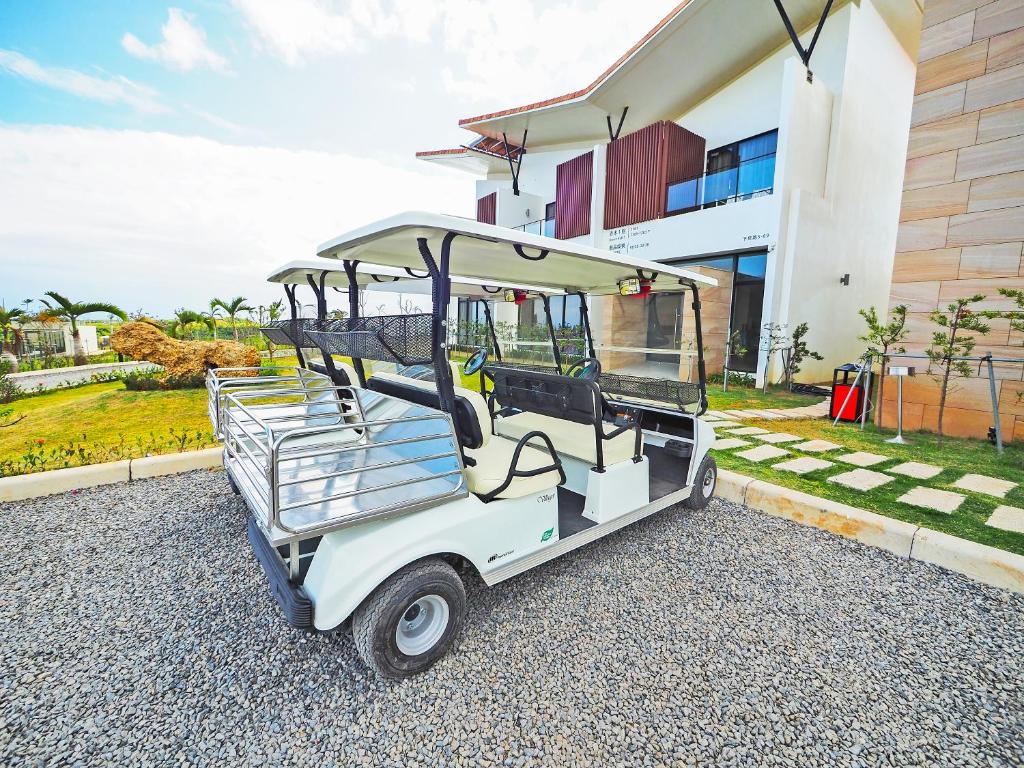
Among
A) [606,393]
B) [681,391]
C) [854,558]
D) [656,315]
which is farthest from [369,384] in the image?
[656,315]

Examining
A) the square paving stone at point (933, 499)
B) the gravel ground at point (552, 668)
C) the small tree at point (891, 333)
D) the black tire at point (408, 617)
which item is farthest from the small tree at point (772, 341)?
the black tire at point (408, 617)

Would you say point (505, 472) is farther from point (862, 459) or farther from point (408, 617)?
point (862, 459)

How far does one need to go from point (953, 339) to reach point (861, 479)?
2.43 metres

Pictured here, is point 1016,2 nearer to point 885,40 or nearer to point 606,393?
point 606,393

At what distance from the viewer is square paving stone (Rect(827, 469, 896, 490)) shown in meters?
3.94

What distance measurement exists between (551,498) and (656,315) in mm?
11417

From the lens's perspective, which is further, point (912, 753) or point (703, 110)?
point (703, 110)

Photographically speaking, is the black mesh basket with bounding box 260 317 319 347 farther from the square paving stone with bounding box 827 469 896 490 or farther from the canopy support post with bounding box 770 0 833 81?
the canopy support post with bounding box 770 0 833 81

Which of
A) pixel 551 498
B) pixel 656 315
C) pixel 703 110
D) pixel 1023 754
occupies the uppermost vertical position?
pixel 703 110

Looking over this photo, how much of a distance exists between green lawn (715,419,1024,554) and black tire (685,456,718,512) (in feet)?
2.59

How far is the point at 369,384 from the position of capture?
130 inches

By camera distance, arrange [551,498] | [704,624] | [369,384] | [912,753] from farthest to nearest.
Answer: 1. [369,384]
2. [551,498]
3. [704,624]
4. [912,753]

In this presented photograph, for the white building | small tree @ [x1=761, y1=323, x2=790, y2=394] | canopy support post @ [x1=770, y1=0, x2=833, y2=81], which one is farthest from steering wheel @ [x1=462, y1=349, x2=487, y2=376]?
canopy support post @ [x1=770, y1=0, x2=833, y2=81]

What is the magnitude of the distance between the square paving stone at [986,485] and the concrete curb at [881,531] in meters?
1.43
